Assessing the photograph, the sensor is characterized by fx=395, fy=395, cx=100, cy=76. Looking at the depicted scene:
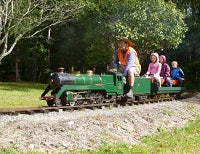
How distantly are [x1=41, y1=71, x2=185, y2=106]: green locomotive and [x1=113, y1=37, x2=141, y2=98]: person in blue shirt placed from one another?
0.24 m

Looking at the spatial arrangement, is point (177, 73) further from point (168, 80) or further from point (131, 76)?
point (131, 76)

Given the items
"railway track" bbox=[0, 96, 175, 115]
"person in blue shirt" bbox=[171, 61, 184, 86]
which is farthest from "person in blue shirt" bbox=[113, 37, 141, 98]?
"person in blue shirt" bbox=[171, 61, 184, 86]

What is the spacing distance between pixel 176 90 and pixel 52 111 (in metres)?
6.02

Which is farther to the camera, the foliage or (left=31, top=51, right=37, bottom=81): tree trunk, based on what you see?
(left=31, top=51, right=37, bottom=81): tree trunk

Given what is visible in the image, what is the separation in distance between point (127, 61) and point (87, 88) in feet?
4.42

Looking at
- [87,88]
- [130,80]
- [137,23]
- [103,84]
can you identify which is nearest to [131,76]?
[130,80]

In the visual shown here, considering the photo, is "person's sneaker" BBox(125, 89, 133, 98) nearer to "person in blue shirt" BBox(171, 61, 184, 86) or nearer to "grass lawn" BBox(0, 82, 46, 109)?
"person in blue shirt" BBox(171, 61, 184, 86)

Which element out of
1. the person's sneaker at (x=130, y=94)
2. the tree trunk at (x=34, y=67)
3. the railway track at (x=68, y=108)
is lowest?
the railway track at (x=68, y=108)

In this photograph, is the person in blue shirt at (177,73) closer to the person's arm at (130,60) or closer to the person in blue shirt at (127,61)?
the person in blue shirt at (127,61)

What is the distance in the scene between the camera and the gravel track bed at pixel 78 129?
6309mm

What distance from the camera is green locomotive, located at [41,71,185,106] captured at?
9.88 m

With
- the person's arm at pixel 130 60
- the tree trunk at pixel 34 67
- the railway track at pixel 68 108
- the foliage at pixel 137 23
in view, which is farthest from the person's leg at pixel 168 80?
the tree trunk at pixel 34 67

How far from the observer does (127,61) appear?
10.7m

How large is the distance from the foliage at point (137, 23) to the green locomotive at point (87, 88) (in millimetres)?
11204
